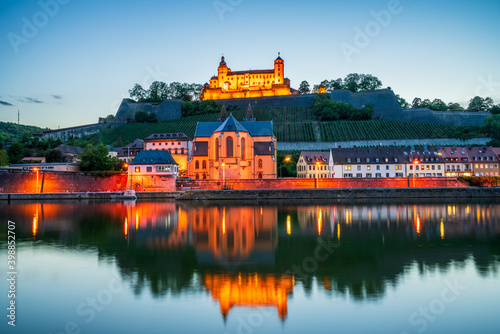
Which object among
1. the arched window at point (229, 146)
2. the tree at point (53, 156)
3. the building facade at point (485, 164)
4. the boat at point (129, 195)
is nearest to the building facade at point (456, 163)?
the building facade at point (485, 164)

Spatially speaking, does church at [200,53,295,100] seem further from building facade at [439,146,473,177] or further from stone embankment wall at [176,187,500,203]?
stone embankment wall at [176,187,500,203]

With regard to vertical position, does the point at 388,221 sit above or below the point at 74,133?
below

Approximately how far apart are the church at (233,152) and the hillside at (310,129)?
Answer: 2086cm

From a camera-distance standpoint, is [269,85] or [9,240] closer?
[9,240]

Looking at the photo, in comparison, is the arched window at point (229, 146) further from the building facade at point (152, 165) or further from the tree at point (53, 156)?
the tree at point (53, 156)

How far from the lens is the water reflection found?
10430 millimetres

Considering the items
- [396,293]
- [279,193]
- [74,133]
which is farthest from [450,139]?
[74,133]

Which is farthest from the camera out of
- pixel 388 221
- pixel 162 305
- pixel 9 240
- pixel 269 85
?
pixel 269 85

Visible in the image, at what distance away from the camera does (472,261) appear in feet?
43.3

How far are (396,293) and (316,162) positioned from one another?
44.5 metres

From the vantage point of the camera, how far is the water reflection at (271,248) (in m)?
10.4

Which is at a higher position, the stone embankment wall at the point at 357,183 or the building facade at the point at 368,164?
the building facade at the point at 368,164

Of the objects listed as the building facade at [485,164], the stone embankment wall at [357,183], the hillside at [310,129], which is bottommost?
the stone embankment wall at [357,183]

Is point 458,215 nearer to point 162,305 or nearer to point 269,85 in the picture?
point 162,305
